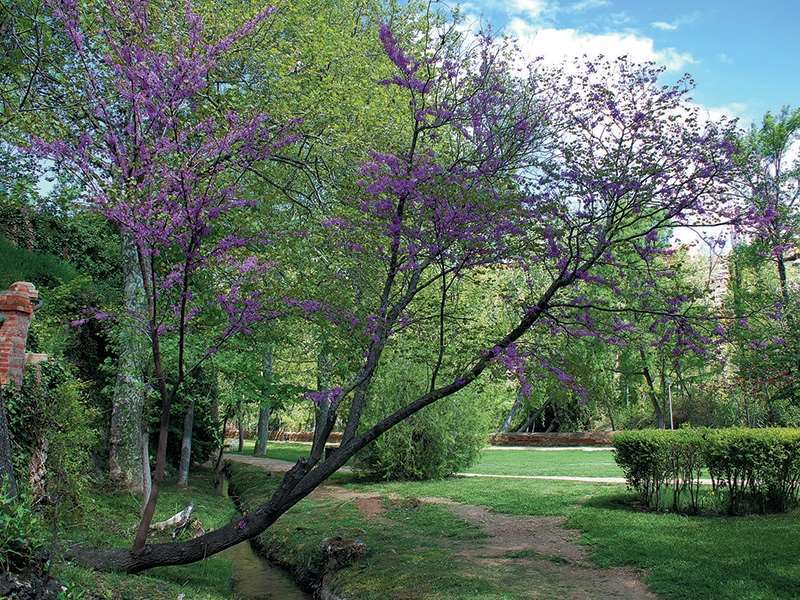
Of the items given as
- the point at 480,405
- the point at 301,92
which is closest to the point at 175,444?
the point at 480,405

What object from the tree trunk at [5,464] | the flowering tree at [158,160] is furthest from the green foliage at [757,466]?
the tree trunk at [5,464]

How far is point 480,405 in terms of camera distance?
16.8m

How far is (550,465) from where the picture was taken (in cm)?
1880

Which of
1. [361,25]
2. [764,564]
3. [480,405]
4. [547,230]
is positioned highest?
[361,25]

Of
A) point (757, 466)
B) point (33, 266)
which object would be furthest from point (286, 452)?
point (757, 466)

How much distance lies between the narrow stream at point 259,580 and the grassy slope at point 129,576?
232 mm

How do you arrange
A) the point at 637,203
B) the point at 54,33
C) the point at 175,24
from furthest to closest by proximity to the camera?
the point at 54,33 < the point at 175,24 < the point at 637,203

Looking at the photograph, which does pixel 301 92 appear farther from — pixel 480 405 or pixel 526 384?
pixel 480 405

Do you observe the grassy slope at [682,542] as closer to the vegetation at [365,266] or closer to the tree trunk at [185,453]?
the vegetation at [365,266]

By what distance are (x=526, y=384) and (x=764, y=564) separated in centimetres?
296

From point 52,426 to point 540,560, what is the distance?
231 inches

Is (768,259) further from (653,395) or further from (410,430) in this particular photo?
(653,395)

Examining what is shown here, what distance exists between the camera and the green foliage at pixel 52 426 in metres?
7.16

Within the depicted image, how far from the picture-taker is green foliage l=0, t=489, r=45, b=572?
13.9 feet
